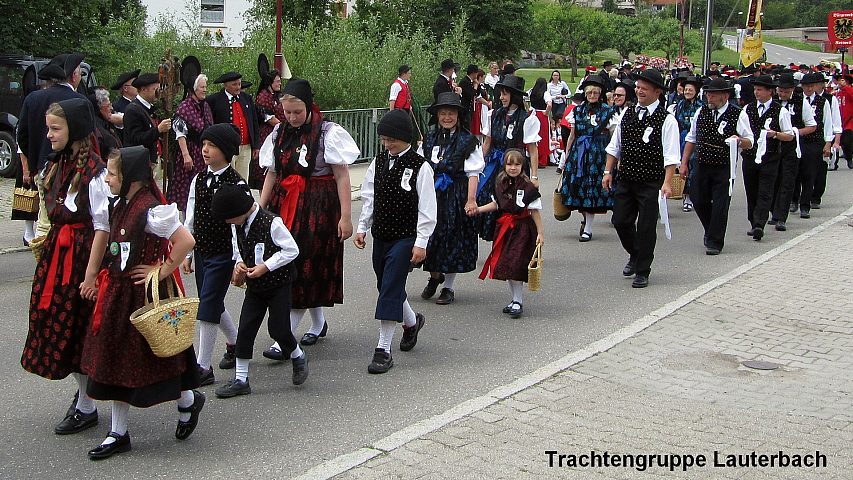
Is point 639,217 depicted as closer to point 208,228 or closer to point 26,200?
point 208,228

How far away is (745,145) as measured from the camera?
11242 mm

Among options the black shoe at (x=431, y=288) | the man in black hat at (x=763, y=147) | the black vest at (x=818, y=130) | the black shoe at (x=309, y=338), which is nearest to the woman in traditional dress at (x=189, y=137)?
the black shoe at (x=431, y=288)

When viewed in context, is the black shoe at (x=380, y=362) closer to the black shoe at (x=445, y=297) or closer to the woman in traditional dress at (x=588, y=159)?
the black shoe at (x=445, y=297)

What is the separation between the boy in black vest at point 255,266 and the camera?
5855 mm

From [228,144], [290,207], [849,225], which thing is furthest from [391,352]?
[849,225]

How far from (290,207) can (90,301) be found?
1.77 metres

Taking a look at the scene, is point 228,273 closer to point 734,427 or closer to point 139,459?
point 139,459

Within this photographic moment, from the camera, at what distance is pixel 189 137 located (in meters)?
10.8

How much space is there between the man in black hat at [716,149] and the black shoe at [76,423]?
7087mm

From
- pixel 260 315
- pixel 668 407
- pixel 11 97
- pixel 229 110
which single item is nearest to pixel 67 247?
pixel 260 315

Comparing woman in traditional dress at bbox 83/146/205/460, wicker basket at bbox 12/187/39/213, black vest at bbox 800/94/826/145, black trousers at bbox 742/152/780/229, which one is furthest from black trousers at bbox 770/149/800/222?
woman in traditional dress at bbox 83/146/205/460

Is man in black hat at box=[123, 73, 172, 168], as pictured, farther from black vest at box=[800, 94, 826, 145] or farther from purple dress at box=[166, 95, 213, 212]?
black vest at box=[800, 94, 826, 145]

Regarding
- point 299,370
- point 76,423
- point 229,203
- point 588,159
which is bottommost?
point 76,423

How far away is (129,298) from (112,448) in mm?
769
